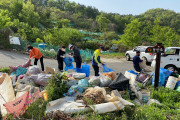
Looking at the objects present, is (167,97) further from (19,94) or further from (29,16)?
(29,16)

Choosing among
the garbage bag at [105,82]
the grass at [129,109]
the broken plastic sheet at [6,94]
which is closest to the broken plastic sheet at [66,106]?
the grass at [129,109]

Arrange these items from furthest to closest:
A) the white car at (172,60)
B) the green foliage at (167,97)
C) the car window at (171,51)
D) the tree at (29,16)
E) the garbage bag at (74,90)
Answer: the tree at (29,16) → the car window at (171,51) → the white car at (172,60) → the green foliage at (167,97) → the garbage bag at (74,90)

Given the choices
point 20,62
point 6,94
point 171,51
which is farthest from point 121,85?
point 20,62

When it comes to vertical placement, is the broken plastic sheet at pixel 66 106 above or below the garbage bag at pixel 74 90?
below

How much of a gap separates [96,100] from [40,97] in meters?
1.62

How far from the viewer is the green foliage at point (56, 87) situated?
4.17 m

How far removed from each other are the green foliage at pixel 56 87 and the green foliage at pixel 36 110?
0.27m

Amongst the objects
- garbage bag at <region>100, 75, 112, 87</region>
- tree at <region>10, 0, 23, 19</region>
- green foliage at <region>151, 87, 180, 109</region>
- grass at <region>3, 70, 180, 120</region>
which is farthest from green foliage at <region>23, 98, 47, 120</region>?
tree at <region>10, 0, 23, 19</region>

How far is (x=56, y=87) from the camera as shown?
4.25 m

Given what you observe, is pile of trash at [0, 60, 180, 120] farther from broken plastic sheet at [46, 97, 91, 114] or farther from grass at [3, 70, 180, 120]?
grass at [3, 70, 180, 120]

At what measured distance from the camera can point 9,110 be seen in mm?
3250

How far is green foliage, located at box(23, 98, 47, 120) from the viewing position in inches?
136

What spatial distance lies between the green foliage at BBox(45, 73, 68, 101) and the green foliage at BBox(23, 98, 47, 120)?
0.27 m

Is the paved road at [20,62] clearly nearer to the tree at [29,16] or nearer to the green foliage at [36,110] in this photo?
the green foliage at [36,110]
